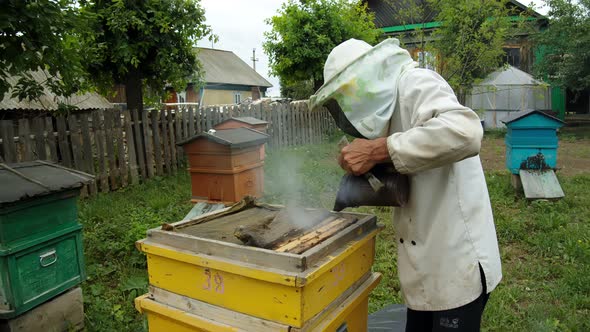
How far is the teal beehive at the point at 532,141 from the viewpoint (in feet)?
16.9

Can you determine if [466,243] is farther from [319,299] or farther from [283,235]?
[283,235]

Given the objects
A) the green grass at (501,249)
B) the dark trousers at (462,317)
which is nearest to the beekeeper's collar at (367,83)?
the dark trousers at (462,317)

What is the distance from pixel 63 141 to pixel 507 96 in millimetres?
13368

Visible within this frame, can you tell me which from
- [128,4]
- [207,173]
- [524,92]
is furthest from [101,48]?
[524,92]

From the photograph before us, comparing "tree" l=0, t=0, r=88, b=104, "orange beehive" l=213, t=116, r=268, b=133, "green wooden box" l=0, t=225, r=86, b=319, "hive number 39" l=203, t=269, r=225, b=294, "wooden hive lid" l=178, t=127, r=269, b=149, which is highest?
"tree" l=0, t=0, r=88, b=104

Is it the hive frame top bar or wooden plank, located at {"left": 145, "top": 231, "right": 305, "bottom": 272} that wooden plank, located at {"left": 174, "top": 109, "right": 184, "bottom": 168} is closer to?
the hive frame top bar

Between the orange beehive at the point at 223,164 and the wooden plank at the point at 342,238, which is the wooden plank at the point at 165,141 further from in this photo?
the wooden plank at the point at 342,238

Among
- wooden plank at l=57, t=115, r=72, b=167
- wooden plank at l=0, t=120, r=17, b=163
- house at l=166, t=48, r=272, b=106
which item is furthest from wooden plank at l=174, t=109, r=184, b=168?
house at l=166, t=48, r=272, b=106

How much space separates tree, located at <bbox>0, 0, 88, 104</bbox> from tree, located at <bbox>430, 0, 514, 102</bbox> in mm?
6385

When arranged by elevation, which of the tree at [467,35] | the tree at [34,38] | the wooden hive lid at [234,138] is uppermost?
the tree at [467,35]

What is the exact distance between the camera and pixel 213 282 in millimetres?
1487

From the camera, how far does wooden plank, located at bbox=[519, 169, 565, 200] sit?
16.8ft

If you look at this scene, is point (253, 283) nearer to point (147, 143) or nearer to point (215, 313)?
point (215, 313)

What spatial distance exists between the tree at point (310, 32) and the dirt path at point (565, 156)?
437 cm
